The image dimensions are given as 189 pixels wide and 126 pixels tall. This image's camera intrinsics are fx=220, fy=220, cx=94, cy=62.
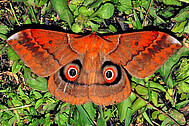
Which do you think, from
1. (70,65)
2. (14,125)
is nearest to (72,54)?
(70,65)

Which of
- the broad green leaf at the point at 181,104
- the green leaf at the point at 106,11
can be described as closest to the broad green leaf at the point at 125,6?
the green leaf at the point at 106,11

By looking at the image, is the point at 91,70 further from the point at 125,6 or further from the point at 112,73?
the point at 125,6

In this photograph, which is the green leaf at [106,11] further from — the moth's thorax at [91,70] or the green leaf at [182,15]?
the green leaf at [182,15]

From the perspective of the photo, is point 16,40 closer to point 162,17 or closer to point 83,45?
point 83,45

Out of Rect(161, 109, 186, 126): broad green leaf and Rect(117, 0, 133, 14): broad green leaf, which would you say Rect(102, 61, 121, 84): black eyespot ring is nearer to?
Rect(117, 0, 133, 14): broad green leaf

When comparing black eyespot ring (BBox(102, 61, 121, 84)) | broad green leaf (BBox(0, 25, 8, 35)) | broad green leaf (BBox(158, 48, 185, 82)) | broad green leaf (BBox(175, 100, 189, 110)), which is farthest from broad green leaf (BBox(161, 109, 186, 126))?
broad green leaf (BBox(0, 25, 8, 35))

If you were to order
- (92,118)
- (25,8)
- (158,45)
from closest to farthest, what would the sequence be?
1. (158,45)
2. (92,118)
3. (25,8)
